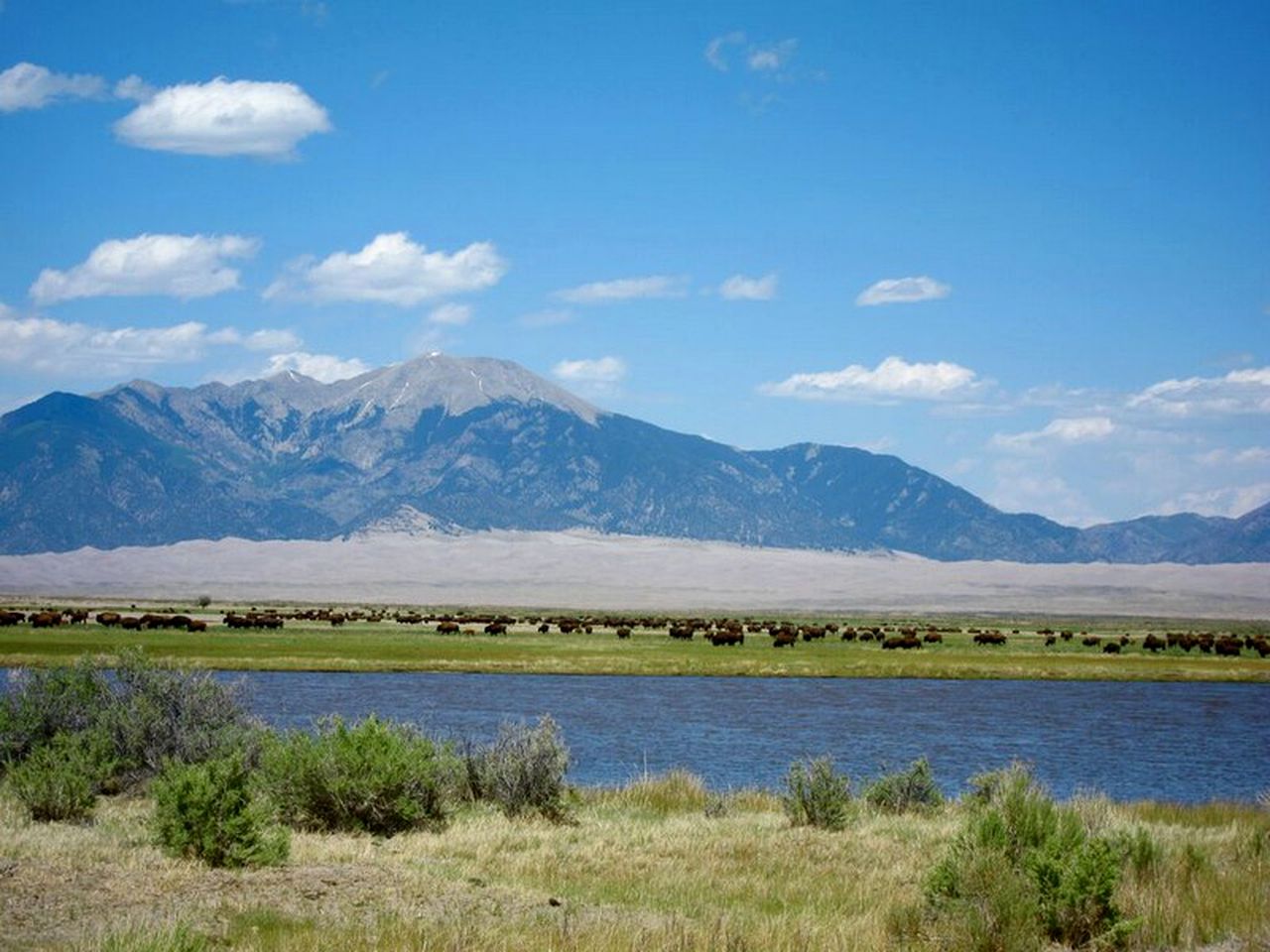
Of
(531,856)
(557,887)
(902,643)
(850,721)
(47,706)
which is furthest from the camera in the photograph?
(902,643)

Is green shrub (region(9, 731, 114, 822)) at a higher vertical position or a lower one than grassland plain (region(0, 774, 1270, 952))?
higher

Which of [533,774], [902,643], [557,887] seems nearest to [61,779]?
[533,774]

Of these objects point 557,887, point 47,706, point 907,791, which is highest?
point 47,706

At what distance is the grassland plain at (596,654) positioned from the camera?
61438mm

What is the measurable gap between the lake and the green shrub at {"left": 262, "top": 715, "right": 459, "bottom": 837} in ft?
Result: 27.7

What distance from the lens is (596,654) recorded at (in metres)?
69.4

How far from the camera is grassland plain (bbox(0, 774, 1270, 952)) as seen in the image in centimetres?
1189

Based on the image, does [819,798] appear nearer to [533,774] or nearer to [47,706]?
[533,774]

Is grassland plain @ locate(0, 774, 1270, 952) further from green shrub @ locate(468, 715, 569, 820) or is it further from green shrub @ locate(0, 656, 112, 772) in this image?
green shrub @ locate(0, 656, 112, 772)

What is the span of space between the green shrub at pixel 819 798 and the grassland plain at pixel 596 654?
37.8 m

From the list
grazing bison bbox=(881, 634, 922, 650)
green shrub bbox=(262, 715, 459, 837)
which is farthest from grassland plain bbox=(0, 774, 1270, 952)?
grazing bison bbox=(881, 634, 922, 650)

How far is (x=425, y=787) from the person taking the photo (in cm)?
1919

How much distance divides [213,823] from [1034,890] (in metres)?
8.65

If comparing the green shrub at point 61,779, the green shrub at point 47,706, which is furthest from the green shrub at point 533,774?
the green shrub at point 47,706
